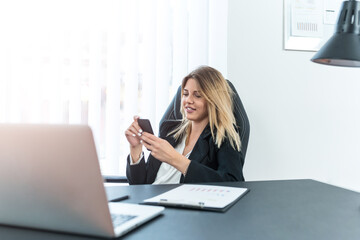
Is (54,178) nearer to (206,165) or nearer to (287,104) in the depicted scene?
(206,165)

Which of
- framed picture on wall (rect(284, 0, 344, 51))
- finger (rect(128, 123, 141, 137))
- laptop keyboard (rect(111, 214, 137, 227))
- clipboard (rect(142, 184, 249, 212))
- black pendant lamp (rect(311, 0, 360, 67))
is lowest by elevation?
clipboard (rect(142, 184, 249, 212))

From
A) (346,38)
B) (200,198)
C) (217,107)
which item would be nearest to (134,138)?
(217,107)

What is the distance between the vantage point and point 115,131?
2316mm

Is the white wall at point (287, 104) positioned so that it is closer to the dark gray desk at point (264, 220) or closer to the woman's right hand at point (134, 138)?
the woman's right hand at point (134, 138)

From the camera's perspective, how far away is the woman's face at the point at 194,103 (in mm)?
1852

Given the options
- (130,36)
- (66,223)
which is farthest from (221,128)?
(66,223)

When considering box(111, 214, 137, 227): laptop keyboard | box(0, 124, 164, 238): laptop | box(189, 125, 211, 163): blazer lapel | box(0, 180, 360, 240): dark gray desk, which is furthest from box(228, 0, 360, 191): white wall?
box(0, 124, 164, 238): laptop

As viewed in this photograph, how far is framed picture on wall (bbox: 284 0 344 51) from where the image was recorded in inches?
98.0

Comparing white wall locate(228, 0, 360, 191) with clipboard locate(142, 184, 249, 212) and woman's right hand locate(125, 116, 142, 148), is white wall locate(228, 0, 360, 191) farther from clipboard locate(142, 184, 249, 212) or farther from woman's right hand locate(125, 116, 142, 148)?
clipboard locate(142, 184, 249, 212)

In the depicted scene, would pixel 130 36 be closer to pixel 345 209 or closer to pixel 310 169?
pixel 310 169

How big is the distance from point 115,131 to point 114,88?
0.89 ft

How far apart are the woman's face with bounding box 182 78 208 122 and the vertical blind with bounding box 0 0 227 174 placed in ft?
1.78

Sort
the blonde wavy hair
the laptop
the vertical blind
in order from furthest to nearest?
the vertical blind < the blonde wavy hair < the laptop

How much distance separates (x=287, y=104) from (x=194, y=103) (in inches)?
36.6
